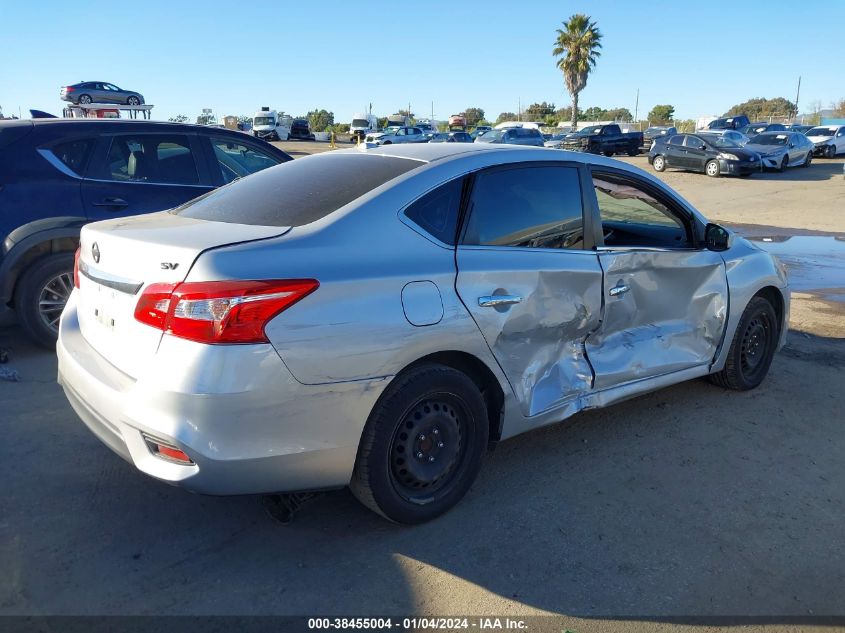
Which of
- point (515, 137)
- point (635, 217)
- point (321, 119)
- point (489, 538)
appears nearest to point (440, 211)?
point (489, 538)

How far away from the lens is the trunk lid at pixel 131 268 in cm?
277

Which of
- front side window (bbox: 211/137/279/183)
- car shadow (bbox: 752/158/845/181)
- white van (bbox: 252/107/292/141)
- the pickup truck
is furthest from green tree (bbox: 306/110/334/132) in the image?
front side window (bbox: 211/137/279/183)

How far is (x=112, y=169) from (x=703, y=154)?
24.2 metres

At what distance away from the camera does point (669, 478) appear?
12.6 feet

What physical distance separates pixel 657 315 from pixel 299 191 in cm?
225

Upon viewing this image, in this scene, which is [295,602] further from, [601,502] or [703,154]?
[703,154]

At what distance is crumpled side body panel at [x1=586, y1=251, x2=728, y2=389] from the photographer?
4000 mm

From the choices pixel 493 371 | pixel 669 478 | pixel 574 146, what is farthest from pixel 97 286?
pixel 574 146

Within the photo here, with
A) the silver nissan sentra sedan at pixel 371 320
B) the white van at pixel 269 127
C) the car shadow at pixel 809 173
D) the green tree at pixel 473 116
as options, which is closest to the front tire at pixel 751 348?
the silver nissan sentra sedan at pixel 371 320

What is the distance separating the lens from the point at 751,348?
507 centimetres

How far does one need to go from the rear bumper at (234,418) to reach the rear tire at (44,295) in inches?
112

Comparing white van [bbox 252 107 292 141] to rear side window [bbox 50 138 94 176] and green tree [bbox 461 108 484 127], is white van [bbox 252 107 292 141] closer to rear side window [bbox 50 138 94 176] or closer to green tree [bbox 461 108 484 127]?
green tree [bbox 461 108 484 127]

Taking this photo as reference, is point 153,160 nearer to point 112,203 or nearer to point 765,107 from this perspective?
point 112,203

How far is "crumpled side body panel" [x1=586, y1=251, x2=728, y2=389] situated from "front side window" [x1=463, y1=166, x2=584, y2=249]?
29 centimetres
